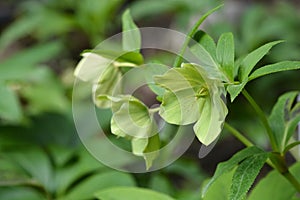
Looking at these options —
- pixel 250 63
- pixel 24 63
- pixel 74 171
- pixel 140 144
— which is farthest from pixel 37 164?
pixel 250 63

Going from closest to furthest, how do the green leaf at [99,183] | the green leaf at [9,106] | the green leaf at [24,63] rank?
the green leaf at [99,183]
the green leaf at [9,106]
the green leaf at [24,63]

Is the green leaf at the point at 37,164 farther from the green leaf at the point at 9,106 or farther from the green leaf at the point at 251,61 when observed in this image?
the green leaf at the point at 251,61

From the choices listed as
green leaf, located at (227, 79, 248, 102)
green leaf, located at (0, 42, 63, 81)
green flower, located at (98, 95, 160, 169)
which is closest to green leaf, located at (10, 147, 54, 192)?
green leaf, located at (0, 42, 63, 81)

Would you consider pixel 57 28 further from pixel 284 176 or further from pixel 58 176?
pixel 284 176

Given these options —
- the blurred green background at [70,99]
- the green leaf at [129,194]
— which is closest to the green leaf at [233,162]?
the green leaf at [129,194]

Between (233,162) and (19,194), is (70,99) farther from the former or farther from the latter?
(233,162)

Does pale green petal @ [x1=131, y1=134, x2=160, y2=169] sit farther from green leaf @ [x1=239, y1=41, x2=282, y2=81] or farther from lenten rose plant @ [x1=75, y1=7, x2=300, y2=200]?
green leaf @ [x1=239, y1=41, x2=282, y2=81]

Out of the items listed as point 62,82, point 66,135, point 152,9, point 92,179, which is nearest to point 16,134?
point 66,135
